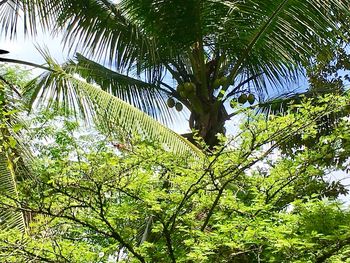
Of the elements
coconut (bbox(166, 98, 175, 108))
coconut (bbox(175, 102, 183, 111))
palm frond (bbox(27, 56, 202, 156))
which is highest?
coconut (bbox(166, 98, 175, 108))

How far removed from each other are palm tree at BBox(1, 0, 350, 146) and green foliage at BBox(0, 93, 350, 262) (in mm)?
1025

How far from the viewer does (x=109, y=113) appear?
4301 mm

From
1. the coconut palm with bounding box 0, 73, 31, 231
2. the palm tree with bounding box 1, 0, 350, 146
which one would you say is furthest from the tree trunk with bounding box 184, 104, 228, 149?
the coconut palm with bounding box 0, 73, 31, 231

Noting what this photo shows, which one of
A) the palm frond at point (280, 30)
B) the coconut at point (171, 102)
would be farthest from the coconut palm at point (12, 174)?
the palm frond at point (280, 30)

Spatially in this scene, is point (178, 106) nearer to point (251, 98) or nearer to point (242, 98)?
point (242, 98)

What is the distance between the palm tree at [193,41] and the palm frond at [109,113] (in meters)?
0.79

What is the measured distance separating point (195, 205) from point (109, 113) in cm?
105

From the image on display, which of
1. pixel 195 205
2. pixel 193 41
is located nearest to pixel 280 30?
pixel 193 41

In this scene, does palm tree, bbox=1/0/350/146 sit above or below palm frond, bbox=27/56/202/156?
above

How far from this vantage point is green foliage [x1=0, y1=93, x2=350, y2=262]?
3682 mm

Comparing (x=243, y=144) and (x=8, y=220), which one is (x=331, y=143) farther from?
(x=8, y=220)

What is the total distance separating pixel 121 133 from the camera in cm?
435

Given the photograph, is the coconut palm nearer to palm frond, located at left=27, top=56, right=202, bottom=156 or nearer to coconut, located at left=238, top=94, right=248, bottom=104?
palm frond, located at left=27, top=56, right=202, bottom=156

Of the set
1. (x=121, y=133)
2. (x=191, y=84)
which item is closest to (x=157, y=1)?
(x=191, y=84)
